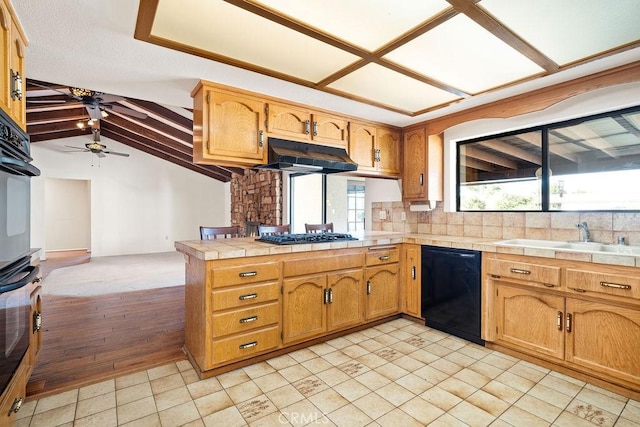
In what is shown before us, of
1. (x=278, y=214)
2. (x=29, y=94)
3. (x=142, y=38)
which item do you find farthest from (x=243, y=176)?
(x=142, y=38)

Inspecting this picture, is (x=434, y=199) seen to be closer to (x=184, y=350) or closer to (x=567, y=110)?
(x=567, y=110)

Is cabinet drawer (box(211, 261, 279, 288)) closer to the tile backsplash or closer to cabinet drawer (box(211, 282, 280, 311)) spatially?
cabinet drawer (box(211, 282, 280, 311))

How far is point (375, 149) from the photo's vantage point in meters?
3.60

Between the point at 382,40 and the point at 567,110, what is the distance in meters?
1.92

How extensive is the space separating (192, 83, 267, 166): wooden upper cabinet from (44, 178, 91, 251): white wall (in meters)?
8.14

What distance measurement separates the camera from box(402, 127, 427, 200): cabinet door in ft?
11.8

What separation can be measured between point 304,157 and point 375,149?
113cm

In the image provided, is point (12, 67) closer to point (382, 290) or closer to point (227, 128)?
point (227, 128)

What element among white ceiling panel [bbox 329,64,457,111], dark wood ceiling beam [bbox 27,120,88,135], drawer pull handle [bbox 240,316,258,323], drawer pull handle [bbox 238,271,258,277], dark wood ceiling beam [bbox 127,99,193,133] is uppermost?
dark wood ceiling beam [bbox 27,120,88,135]

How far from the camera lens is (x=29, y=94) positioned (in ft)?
15.8

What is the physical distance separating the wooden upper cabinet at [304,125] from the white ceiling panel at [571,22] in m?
1.79

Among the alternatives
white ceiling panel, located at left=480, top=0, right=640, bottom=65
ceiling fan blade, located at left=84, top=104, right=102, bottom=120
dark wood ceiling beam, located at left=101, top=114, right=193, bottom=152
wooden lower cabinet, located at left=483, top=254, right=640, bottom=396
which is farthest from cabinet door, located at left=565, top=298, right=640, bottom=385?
dark wood ceiling beam, located at left=101, top=114, right=193, bottom=152

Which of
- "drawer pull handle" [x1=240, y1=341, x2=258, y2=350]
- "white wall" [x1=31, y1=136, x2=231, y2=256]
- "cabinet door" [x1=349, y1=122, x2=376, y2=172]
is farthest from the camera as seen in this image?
"white wall" [x1=31, y1=136, x2=231, y2=256]

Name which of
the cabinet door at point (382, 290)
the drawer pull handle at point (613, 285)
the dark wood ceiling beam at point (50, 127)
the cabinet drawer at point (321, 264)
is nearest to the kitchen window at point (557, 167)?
the drawer pull handle at point (613, 285)
